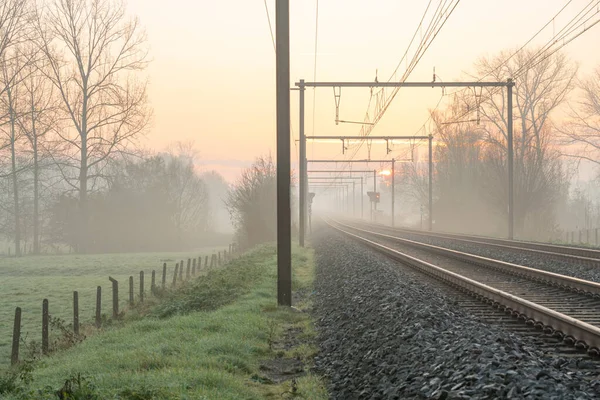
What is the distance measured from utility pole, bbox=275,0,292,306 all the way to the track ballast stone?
6.86 ft

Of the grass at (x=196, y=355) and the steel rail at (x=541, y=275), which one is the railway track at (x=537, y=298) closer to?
the steel rail at (x=541, y=275)

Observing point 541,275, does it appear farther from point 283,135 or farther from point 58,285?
point 58,285

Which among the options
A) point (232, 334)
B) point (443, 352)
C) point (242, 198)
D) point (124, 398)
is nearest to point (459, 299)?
point (232, 334)

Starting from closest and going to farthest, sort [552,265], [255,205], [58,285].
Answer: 1. [552,265]
2. [58,285]
3. [255,205]

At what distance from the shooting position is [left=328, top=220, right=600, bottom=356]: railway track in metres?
7.68

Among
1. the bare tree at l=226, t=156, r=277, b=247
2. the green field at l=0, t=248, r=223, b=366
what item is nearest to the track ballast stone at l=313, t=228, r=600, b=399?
the green field at l=0, t=248, r=223, b=366

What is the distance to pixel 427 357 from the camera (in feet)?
21.8

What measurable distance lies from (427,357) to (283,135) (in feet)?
27.4

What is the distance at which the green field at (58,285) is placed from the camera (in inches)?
770

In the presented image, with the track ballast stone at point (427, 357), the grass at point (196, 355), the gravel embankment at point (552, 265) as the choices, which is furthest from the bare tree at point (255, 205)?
the track ballast stone at point (427, 357)

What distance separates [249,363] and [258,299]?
20.1 feet

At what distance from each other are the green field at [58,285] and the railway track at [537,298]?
33.6 ft

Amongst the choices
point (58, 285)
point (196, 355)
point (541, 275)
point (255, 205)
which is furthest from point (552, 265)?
point (255, 205)

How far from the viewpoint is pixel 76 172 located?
170ft
